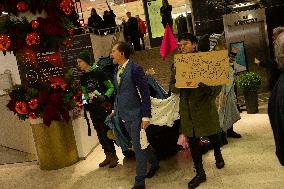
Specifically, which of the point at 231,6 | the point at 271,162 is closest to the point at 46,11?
the point at 271,162

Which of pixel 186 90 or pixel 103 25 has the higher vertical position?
pixel 103 25

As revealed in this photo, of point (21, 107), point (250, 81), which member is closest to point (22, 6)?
point (21, 107)

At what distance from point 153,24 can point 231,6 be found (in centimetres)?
633

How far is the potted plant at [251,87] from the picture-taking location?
8.01 metres

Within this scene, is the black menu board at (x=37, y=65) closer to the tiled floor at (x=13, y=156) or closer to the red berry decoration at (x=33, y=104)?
the red berry decoration at (x=33, y=104)

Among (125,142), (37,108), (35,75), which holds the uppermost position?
(35,75)

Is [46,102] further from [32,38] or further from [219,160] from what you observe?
[219,160]

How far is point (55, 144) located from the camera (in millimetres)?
6703

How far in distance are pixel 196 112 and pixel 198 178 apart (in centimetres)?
81

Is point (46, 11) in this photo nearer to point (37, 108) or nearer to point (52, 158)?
point (37, 108)

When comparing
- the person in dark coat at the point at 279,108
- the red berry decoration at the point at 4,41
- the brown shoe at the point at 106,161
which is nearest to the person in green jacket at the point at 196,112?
the person in dark coat at the point at 279,108

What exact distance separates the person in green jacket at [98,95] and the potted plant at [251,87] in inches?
122

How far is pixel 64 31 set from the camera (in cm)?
670

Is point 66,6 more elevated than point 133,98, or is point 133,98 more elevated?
point 66,6
